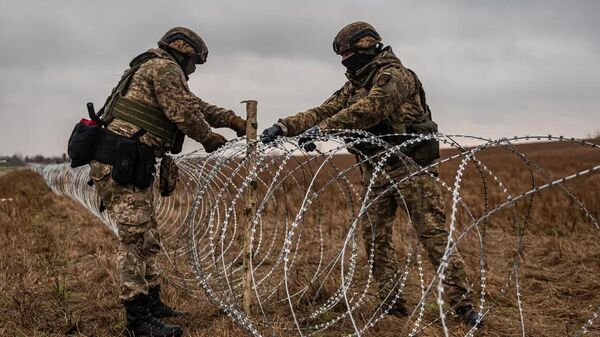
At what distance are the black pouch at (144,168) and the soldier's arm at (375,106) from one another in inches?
50.0

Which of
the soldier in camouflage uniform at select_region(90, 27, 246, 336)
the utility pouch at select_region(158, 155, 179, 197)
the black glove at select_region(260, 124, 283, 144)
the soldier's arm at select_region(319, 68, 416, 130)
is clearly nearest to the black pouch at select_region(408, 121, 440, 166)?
the soldier's arm at select_region(319, 68, 416, 130)

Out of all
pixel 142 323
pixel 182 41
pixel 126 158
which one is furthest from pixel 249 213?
pixel 182 41

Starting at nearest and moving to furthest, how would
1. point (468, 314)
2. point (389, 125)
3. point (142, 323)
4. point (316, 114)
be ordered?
point (142, 323), point (468, 314), point (389, 125), point (316, 114)

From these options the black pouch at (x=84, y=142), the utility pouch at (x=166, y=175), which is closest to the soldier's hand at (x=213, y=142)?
the utility pouch at (x=166, y=175)

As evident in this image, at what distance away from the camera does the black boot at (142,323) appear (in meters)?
3.72

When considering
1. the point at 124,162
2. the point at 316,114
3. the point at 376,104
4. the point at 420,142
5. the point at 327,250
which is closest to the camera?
the point at 124,162

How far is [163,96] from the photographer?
3.70 m

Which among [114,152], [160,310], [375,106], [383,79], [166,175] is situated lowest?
[160,310]

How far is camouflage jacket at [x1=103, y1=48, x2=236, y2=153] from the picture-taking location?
3703 millimetres

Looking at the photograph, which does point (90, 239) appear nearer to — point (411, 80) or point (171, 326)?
point (171, 326)

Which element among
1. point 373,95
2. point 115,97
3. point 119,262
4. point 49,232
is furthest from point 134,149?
point 49,232

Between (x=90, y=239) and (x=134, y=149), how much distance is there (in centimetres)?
479

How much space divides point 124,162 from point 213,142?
715 millimetres

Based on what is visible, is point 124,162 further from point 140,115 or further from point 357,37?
point 357,37
